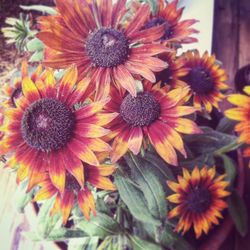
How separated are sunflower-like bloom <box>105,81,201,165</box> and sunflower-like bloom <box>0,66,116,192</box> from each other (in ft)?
0.14

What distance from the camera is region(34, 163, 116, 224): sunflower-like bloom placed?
1.43 feet

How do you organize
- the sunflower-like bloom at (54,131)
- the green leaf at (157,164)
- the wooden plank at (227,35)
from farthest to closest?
the wooden plank at (227,35) < the green leaf at (157,164) < the sunflower-like bloom at (54,131)

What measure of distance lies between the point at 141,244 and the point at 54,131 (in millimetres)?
267

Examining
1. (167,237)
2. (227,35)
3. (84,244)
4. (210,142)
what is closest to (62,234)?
(84,244)

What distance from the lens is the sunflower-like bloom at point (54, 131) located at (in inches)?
14.8

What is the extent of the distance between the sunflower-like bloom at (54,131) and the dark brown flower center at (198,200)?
9.7 inches

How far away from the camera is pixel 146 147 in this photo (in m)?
0.46

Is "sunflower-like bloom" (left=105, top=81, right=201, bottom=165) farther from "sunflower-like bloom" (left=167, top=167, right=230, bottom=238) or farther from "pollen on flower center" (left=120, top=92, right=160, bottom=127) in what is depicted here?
"sunflower-like bloom" (left=167, top=167, right=230, bottom=238)

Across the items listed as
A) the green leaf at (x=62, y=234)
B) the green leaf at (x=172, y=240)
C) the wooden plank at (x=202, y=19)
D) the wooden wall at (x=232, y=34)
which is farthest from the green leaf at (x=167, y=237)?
the wooden plank at (x=202, y=19)

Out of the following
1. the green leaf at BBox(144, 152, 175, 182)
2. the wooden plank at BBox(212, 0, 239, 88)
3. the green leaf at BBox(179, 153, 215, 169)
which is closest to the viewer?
the green leaf at BBox(144, 152, 175, 182)

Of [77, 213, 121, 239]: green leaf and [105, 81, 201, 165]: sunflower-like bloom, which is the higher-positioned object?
[105, 81, 201, 165]: sunflower-like bloom

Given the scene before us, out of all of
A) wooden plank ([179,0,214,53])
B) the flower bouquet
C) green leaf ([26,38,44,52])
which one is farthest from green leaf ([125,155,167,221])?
wooden plank ([179,0,214,53])

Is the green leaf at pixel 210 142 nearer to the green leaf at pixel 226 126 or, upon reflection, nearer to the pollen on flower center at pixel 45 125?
the green leaf at pixel 226 126

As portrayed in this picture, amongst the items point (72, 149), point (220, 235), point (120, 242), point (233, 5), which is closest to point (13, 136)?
point (72, 149)
